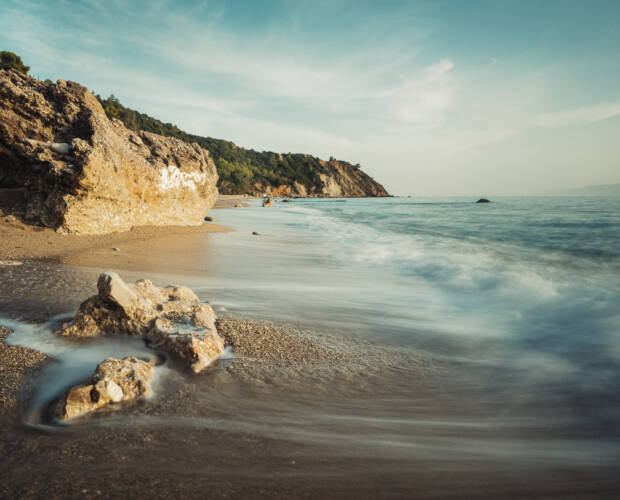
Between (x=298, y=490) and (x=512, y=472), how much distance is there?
126 cm

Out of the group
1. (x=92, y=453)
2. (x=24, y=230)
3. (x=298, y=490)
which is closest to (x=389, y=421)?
(x=298, y=490)

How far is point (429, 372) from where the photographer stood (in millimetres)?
3045

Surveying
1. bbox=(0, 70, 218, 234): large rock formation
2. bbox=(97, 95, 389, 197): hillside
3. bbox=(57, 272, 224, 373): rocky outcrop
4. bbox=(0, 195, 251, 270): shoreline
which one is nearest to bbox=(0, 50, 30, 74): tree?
bbox=(0, 70, 218, 234): large rock formation

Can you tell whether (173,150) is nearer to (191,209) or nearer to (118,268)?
(191,209)

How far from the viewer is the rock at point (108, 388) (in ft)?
6.47

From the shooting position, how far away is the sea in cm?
199

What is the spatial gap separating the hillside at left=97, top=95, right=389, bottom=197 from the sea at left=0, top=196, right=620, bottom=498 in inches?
3082

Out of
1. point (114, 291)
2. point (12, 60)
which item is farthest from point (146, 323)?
point (12, 60)

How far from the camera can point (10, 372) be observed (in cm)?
236

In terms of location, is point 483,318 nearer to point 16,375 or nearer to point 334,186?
point 16,375

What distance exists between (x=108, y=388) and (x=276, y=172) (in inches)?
5220

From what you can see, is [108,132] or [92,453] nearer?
[92,453]

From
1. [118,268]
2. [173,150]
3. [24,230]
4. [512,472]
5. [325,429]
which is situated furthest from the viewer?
[173,150]

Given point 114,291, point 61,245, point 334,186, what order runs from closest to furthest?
point 114,291
point 61,245
point 334,186
